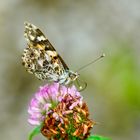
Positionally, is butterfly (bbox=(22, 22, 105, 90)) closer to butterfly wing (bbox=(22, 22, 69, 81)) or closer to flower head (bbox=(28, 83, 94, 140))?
butterfly wing (bbox=(22, 22, 69, 81))

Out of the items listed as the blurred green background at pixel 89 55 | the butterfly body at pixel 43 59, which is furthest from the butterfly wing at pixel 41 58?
the blurred green background at pixel 89 55

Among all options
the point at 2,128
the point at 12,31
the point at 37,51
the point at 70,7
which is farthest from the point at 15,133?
the point at 37,51

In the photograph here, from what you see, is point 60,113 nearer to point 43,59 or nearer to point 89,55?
point 43,59

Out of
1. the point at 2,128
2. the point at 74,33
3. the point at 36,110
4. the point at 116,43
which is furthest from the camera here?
the point at 74,33

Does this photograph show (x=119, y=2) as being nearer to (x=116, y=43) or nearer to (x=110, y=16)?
(x=110, y=16)

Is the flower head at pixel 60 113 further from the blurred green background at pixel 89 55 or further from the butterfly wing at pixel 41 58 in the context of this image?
the blurred green background at pixel 89 55
